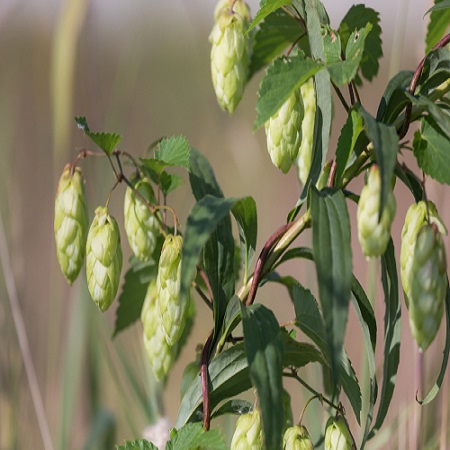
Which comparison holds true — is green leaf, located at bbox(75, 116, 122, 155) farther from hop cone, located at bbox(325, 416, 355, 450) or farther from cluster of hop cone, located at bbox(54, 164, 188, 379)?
hop cone, located at bbox(325, 416, 355, 450)

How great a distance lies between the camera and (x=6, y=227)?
1.43 meters

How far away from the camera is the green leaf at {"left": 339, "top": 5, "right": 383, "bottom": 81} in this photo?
0.78 m

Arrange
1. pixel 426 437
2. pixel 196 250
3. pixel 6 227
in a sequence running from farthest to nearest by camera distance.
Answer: pixel 6 227 → pixel 426 437 → pixel 196 250

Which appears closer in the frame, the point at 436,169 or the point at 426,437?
the point at 436,169

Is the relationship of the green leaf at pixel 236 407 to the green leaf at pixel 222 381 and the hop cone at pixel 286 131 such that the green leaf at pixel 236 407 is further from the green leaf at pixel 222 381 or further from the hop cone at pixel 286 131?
the hop cone at pixel 286 131

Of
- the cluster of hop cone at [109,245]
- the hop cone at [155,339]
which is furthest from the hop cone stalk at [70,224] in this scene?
the hop cone at [155,339]

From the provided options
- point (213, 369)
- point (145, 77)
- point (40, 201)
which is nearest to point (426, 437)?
point (213, 369)

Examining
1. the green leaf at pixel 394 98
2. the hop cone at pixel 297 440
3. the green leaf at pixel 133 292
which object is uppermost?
the green leaf at pixel 394 98

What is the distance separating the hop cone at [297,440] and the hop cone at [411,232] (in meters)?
0.15

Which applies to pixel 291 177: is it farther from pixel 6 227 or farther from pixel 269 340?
pixel 269 340

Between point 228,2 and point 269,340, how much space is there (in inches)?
12.2

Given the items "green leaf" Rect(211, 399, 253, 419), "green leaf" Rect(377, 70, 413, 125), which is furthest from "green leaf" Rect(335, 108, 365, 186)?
"green leaf" Rect(211, 399, 253, 419)

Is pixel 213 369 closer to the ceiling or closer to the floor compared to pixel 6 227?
closer to the floor

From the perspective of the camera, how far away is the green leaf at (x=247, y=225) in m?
0.70
